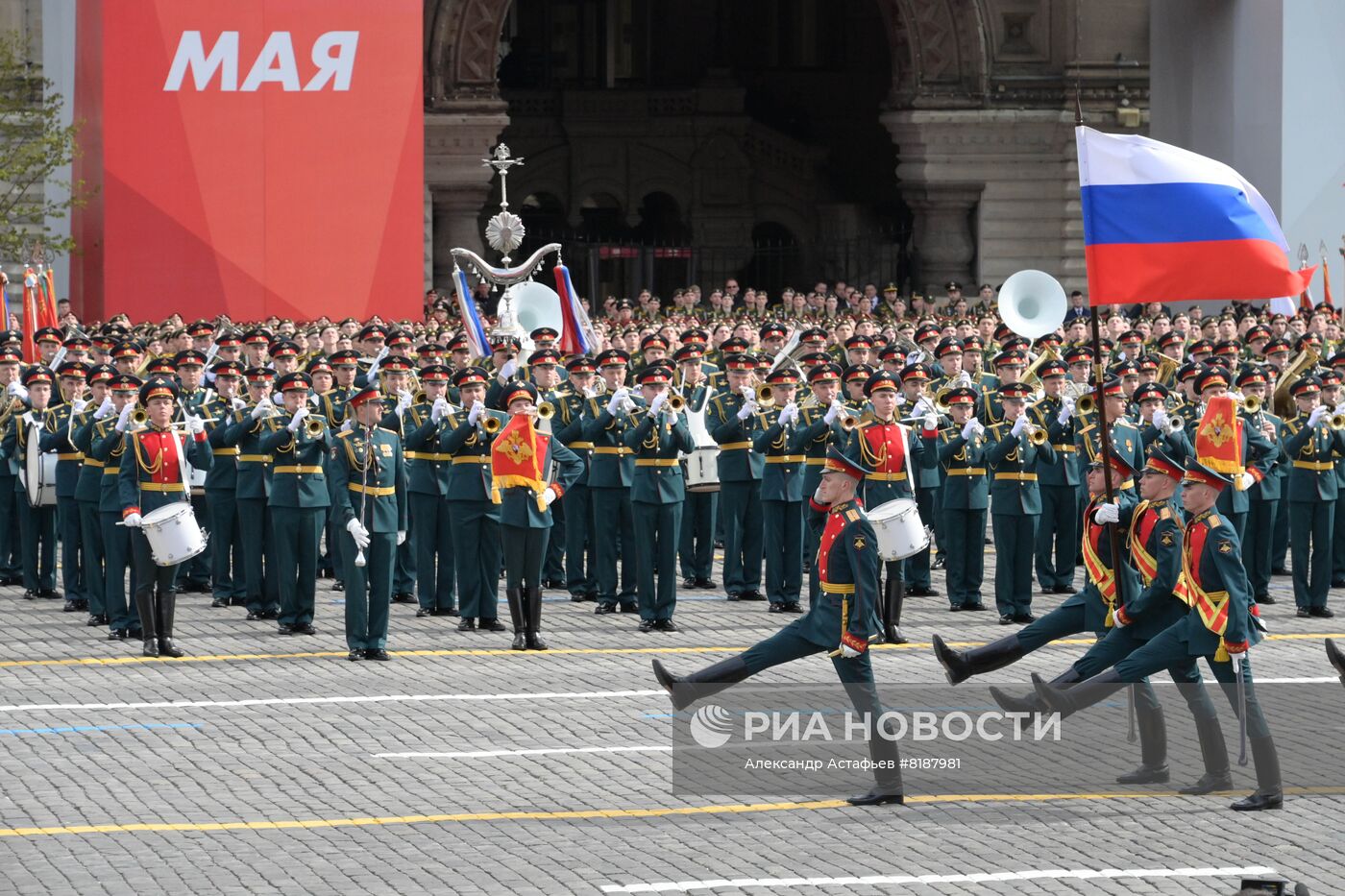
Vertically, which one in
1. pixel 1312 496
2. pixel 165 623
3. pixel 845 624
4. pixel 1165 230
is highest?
pixel 1165 230

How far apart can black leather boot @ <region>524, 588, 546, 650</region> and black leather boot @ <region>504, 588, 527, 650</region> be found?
0.11ft

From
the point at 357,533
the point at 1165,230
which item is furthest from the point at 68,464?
the point at 1165,230

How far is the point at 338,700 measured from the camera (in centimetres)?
1388

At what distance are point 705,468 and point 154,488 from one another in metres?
4.45

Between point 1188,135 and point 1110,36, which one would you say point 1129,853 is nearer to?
point 1188,135

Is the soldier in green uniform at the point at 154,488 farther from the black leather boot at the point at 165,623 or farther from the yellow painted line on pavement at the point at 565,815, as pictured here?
the yellow painted line on pavement at the point at 565,815

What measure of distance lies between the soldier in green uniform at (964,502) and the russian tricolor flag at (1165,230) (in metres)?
5.02

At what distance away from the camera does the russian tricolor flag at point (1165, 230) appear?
1243 centimetres

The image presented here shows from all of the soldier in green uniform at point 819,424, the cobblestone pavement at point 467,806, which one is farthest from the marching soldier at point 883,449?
the cobblestone pavement at point 467,806

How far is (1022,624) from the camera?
16.9 m

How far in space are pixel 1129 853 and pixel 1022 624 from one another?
6.58 m

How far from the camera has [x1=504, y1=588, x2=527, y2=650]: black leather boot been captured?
15.6 meters

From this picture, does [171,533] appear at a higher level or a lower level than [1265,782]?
higher

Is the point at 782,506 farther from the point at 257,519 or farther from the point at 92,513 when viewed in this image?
the point at 92,513
